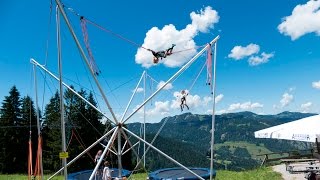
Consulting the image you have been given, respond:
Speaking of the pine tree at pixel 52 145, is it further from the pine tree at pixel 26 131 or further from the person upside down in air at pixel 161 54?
the person upside down in air at pixel 161 54

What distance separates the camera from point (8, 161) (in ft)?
133

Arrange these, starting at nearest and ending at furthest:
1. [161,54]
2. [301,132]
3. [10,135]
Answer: [301,132] < [161,54] < [10,135]

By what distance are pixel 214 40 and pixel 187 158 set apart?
596 feet

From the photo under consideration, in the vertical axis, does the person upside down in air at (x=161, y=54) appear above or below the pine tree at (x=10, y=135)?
above

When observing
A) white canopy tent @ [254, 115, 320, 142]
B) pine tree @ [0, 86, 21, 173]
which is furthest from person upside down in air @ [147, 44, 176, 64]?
pine tree @ [0, 86, 21, 173]

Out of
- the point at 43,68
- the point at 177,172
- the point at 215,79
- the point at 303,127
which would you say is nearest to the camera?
the point at 303,127

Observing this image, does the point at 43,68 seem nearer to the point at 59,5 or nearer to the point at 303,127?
the point at 59,5

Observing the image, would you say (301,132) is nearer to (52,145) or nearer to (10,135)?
(52,145)

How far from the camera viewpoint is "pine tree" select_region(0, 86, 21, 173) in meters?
40.3

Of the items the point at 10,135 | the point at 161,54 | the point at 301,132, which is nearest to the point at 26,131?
the point at 10,135

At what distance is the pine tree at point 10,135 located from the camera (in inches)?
1588

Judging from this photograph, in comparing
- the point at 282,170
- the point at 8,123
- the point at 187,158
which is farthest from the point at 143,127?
the point at 187,158

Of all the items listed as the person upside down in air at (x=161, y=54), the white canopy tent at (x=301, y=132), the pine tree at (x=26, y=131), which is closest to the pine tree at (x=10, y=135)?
the pine tree at (x=26, y=131)

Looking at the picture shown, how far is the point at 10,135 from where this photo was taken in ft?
137
